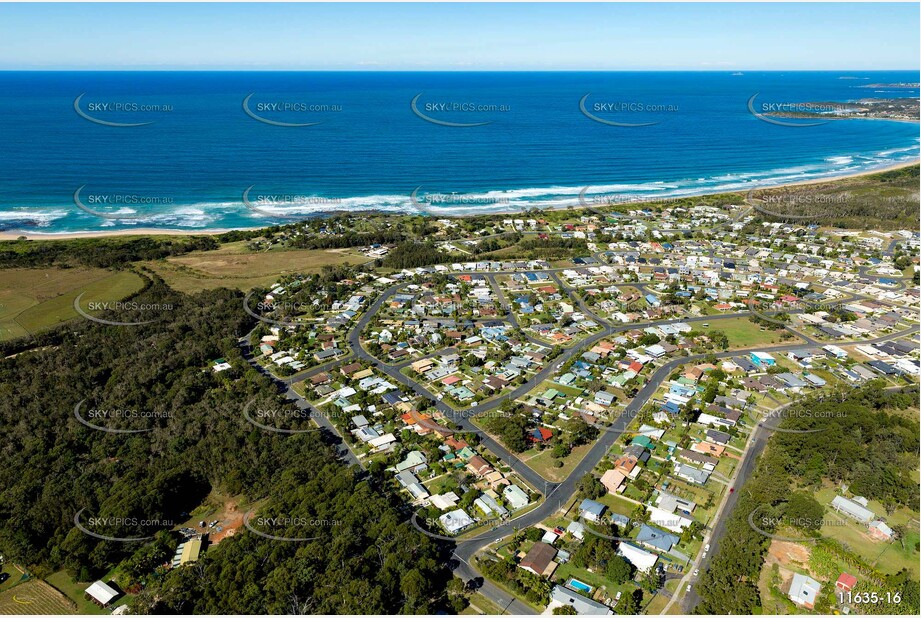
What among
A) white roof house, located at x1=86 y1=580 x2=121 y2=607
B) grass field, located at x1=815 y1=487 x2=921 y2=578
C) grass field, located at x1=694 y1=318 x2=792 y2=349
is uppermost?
grass field, located at x1=694 y1=318 x2=792 y2=349

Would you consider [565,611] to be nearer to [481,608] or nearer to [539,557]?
[539,557]

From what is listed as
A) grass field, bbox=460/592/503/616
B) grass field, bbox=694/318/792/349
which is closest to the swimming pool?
grass field, bbox=460/592/503/616

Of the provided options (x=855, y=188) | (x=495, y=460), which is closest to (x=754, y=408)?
(x=495, y=460)

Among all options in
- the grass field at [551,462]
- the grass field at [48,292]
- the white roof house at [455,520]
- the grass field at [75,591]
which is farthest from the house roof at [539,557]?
the grass field at [48,292]

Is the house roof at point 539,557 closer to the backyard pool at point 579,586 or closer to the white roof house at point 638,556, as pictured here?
the backyard pool at point 579,586

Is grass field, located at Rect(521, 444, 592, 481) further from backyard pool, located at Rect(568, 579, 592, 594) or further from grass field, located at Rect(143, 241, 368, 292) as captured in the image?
grass field, located at Rect(143, 241, 368, 292)

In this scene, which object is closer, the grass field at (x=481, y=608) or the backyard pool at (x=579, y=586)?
the grass field at (x=481, y=608)
